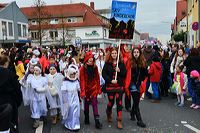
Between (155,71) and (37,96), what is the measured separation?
499cm

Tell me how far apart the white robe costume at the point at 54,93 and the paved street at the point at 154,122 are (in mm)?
435

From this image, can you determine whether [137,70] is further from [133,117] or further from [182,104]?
[182,104]

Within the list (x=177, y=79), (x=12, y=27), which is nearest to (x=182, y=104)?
(x=177, y=79)

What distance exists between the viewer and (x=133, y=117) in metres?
9.25

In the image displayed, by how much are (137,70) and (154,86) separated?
376 centimetres

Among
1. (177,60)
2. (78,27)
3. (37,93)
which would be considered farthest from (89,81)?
(78,27)

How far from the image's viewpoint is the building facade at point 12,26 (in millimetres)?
52844

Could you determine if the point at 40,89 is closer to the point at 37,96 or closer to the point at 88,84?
the point at 37,96

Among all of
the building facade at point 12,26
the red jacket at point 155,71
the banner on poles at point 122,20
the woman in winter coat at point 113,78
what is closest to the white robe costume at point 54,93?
the woman in winter coat at point 113,78

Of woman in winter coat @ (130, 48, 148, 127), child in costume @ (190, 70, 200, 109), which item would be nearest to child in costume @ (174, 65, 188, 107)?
child in costume @ (190, 70, 200, 109)

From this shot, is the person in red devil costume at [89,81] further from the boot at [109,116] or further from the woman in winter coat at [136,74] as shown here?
the woman in winter coat at [136,74]

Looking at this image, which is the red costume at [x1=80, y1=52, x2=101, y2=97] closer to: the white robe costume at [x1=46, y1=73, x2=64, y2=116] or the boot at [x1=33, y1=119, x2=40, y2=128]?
the white robe costume at [x1=46, y1=73, x2=64, y2=116]

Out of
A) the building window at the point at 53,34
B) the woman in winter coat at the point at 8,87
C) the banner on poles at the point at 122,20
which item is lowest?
the woman in winter coat at the point at 8,87

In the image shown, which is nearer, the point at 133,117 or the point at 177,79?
the point at 133,117
